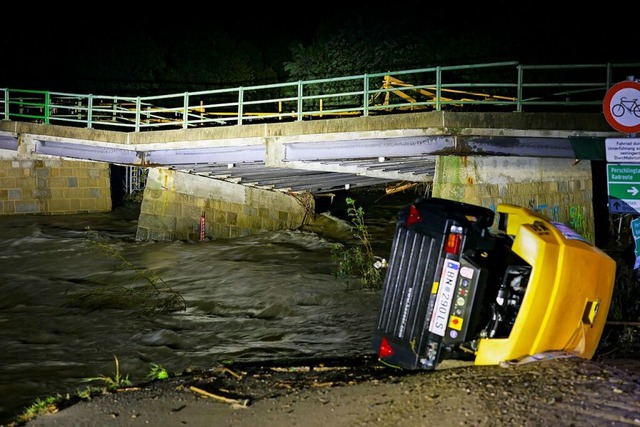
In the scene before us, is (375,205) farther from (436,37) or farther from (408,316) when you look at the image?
(408,316)

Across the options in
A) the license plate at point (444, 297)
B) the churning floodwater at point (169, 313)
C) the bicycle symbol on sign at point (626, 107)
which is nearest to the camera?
the license plate at point (444, 297)

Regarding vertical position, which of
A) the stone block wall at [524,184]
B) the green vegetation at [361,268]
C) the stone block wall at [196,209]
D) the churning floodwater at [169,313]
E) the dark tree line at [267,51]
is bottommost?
the churning floodwater at [169,313]

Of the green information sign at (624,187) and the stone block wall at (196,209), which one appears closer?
the green information sign at (624,187)

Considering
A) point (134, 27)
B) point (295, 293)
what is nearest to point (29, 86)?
point (134, 27)

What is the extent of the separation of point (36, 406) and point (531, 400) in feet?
13.7

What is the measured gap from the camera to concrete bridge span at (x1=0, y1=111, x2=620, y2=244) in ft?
40.6

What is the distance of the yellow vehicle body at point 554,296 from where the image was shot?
5.77 m

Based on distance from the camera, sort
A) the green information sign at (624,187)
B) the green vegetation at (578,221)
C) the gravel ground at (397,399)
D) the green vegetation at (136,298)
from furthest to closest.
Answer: the green vegetation at (578,221) < the green vegetation at (136,298) < the green information sign at (624,187) < the gravel ground at (397,399)

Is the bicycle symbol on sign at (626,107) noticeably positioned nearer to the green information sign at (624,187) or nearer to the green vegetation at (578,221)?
the green information sign at (624,187)

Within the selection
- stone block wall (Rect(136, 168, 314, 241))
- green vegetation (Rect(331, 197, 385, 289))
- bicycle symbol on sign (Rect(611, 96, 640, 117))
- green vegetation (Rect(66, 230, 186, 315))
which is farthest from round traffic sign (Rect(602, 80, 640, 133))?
stone block wall (Rect(136, 168, 314, 241))

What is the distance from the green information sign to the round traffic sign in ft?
1.55

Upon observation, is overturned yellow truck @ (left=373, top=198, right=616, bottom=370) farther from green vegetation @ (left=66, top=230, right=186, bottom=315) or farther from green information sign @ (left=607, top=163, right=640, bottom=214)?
green vegetation @ (left=66, top=230, right=186, bottom=315)

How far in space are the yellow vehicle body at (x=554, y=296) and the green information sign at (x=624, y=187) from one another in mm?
2445

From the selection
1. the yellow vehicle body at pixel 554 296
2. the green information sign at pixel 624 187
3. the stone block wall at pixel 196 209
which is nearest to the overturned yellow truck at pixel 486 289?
the yellow vehicle body at pixel 554 296
